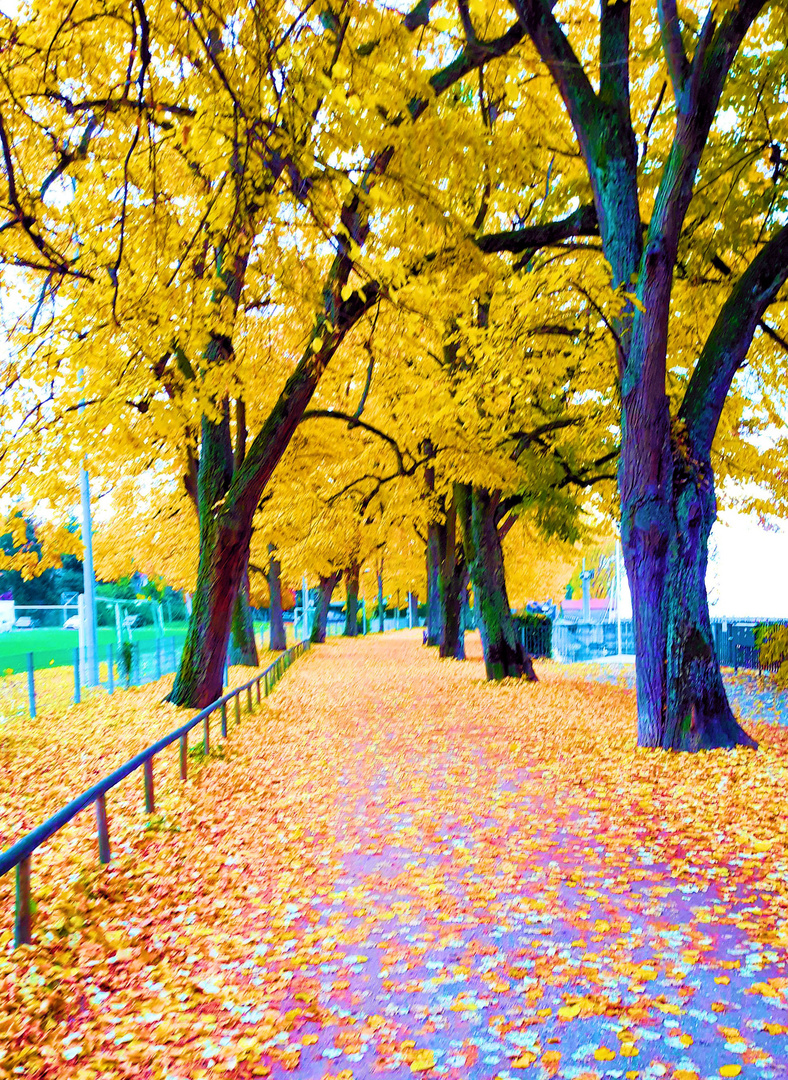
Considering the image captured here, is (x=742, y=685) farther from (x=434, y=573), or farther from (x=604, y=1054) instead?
(x=604, y=1054)

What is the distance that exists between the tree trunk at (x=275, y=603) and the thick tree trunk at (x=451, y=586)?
636 cm

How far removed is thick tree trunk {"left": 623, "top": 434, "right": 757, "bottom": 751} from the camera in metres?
9.13

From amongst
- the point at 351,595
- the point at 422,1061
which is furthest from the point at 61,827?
the point at 351,595

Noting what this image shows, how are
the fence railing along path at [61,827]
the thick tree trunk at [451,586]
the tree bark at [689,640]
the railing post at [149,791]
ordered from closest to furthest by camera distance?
the fence railing along path at [61,827], the railing post at [149,791], the tree bark at [689,640], the thick tree trunk at [451,586]

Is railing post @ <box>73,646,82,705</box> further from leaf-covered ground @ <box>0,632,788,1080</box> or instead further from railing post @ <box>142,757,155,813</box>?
railing post @ <box>142,757,155,813</box>

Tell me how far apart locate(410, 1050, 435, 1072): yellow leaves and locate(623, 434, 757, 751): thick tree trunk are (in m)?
6.38

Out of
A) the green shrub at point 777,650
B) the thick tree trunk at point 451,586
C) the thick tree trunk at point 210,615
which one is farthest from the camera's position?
the thick tree trunk at point 451,586

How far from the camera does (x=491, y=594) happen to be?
18516mm

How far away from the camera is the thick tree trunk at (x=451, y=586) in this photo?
2614 centimetres

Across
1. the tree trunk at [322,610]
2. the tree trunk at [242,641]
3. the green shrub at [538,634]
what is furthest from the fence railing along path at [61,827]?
the tree trunk at [322,610]

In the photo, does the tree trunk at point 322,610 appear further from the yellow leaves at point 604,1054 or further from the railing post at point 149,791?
the yellow leaves at point 604,1054

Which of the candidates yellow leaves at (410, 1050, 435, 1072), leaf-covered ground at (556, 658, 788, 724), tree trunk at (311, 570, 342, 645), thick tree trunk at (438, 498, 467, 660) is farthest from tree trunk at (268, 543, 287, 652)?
yellow leaves at (410, 1050, 435, 1072)

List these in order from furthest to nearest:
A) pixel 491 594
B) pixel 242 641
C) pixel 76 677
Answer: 1. pixel 242 641
2. pixel 491 594
3. pixel 76 677

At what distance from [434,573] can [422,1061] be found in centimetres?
2809
